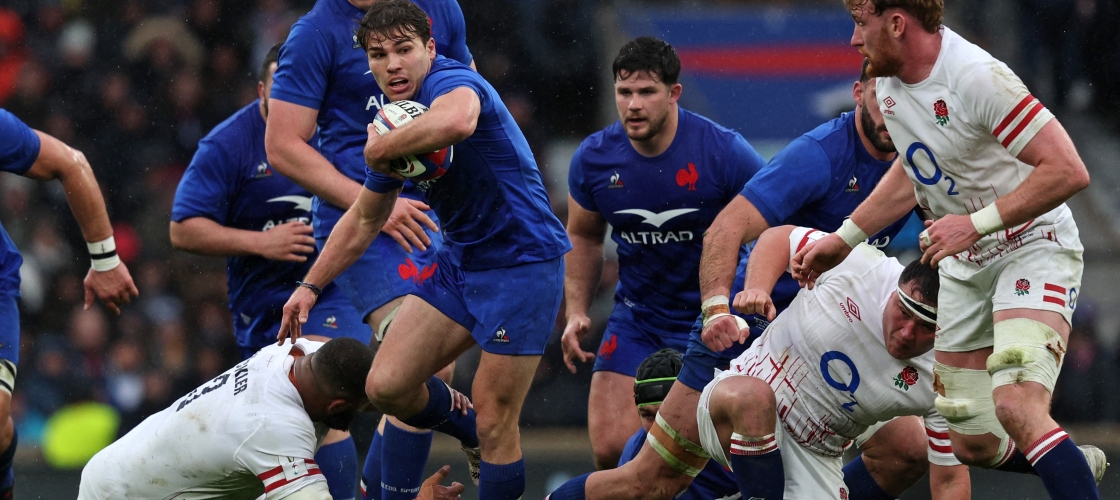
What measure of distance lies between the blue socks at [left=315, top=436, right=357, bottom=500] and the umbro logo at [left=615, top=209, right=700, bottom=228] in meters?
1.67

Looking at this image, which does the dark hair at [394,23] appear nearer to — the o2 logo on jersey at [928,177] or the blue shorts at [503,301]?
the blue shorts at [503,301]

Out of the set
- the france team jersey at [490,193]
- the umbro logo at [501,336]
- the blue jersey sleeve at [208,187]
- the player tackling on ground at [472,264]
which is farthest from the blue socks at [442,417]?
the blue jersey sleeve at [208,187]

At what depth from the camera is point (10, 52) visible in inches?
399

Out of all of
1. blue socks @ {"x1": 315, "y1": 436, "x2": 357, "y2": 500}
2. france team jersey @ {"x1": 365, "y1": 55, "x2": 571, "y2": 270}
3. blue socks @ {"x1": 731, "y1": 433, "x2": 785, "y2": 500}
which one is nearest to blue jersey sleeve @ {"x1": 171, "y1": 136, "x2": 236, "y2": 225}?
blue socks @ {"x1": 315, "y1": 436, "x2": 357, "y2": 500}

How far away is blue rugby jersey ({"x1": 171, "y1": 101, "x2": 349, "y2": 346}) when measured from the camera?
6.00 m

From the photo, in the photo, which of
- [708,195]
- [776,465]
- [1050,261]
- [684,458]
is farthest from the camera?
[708,195]

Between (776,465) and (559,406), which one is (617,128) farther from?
(559,406)

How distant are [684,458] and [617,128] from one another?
1844mm

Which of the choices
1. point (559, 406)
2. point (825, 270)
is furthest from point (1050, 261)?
point (559, 406)

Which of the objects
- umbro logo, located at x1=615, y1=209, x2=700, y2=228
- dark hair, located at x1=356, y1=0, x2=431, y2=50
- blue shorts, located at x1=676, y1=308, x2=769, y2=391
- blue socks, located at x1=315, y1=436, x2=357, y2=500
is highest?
dark hair, located at x1=356, y1=0, x2=431, y2=50

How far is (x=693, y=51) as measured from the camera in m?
9.73

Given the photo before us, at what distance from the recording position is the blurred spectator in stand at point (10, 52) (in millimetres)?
9992

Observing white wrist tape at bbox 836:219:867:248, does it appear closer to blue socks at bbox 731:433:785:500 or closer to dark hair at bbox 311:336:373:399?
blue socks at bbox 731:433:785:500

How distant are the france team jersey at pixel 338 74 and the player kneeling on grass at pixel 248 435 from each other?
3.89ft
